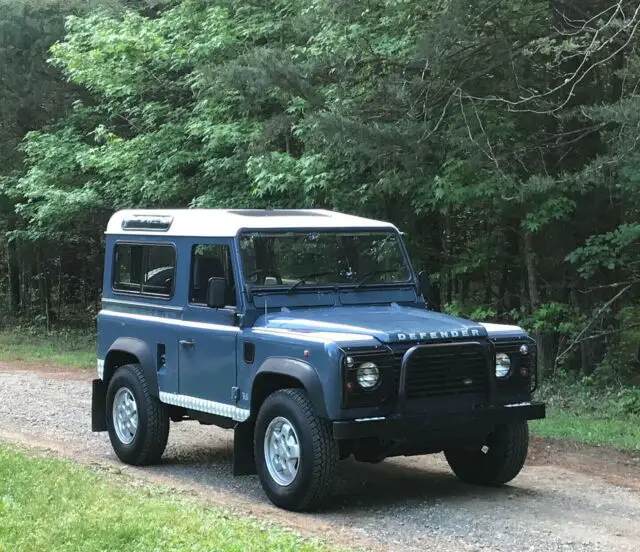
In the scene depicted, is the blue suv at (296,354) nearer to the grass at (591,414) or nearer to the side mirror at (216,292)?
the side mirror at (216,292)

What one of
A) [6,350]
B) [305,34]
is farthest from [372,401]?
[6,350]

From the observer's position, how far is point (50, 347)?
1007 inches

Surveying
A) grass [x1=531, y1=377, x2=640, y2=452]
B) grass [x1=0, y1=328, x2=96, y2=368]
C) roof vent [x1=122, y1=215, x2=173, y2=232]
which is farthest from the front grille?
grass [x1=0, y1=328, x2=96, y2=368]

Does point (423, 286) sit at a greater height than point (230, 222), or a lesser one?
lesser

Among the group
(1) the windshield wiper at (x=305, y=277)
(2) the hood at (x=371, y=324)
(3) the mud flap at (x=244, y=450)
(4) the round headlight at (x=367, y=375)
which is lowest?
(3) the mud flap at (x=244, y=450)

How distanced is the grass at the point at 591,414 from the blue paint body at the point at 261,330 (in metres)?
3.33

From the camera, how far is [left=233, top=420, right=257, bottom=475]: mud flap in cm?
833

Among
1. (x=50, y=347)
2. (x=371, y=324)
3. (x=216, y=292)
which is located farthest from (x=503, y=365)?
(x=50, y=347)

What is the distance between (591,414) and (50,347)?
642 inches

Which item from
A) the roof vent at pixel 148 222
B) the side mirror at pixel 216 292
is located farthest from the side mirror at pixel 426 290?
the roof vent at pixel 148 222

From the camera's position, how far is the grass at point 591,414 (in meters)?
11.3

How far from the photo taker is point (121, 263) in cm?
1034

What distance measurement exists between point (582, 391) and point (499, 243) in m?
3.66

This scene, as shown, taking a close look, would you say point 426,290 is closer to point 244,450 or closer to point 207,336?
point 207,336
